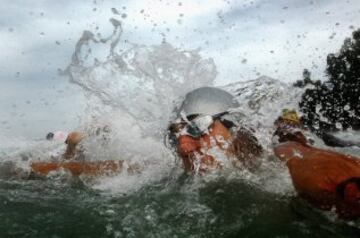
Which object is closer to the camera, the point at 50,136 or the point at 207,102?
the point at 207,102

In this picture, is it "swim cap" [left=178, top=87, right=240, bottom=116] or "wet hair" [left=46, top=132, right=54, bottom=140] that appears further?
"wet hair" [left=46, top=132, right=54, bottom=140]

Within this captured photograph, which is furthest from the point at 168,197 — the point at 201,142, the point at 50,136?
the point at 50,136

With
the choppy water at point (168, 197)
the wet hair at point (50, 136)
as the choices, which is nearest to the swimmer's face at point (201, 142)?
the choppy water at point (168, 197)

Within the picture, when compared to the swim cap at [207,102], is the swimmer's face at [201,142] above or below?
below

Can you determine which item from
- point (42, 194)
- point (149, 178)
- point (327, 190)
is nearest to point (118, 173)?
point (149, 178)

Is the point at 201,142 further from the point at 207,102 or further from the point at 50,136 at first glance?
the point at 50,136

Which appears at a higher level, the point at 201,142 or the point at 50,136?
the point at 50,136

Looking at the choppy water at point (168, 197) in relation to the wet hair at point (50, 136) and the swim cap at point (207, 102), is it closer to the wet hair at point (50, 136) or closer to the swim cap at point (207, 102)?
the swim cap at point (207, 102)

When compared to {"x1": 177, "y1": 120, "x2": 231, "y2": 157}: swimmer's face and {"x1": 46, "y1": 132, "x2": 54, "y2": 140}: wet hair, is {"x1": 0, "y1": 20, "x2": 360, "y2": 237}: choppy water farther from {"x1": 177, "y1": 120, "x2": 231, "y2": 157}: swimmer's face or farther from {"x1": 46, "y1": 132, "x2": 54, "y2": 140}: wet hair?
{"x1": 46, "y1": 132, "x2": 54, "y2": 140}: wet hair

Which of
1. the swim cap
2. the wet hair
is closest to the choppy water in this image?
the swim cap

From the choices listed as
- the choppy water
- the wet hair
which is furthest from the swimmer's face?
the wet hair

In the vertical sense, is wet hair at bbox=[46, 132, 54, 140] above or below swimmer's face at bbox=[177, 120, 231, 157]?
above

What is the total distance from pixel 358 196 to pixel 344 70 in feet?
84.5

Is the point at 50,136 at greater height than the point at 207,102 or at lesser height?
lesser
